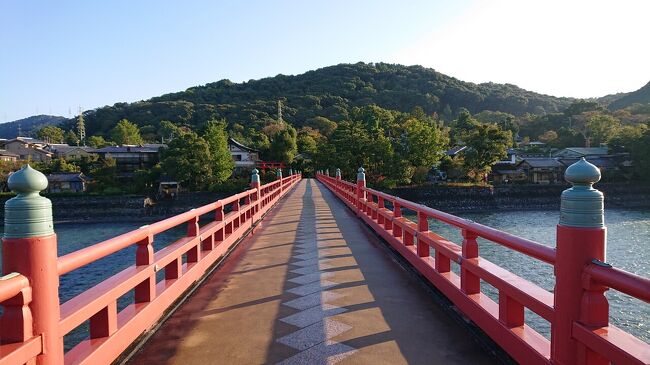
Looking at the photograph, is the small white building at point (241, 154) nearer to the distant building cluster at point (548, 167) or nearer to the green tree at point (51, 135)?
the distant building cluster at point (548, 167)

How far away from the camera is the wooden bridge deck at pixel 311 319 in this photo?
3.50 metres

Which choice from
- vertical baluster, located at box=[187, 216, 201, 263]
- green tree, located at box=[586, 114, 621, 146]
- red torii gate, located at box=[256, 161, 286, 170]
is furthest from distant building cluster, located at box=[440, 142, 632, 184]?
vertical baluster, located at box=[187, 216, 201, 263]

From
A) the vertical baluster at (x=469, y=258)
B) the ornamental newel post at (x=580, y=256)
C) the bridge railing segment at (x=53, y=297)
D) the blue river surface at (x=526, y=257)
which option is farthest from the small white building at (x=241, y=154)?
the ornamental newel post at (x=580, y=256)

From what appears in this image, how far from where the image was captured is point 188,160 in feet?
170

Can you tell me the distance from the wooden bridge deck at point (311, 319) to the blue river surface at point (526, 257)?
7765mm

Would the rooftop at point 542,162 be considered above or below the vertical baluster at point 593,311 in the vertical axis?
below

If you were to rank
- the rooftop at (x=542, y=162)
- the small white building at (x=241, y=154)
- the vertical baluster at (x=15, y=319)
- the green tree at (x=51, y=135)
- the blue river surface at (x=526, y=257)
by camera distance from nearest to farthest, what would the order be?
the vertical baluster at (x=15, y=319), the blue river surface at (x=526, y=257), the rooftop at (x=542, y=162), the small white building at (x=241, y=154), the green tree at (x=51, y=135)

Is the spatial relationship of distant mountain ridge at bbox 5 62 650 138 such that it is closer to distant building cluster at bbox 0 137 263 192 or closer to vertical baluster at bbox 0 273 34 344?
distant building cluster at bbox 0 137 263 192

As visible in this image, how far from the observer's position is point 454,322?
4.21 meters

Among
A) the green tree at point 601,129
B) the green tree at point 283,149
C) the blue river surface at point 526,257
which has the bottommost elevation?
the blue river surface at point 526,257

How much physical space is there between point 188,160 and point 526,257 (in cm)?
4029

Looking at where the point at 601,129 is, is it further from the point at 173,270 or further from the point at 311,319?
the point at 173,270

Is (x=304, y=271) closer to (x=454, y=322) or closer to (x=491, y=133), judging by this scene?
(x=454, y=322)

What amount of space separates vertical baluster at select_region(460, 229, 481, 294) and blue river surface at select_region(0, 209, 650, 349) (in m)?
8.52
